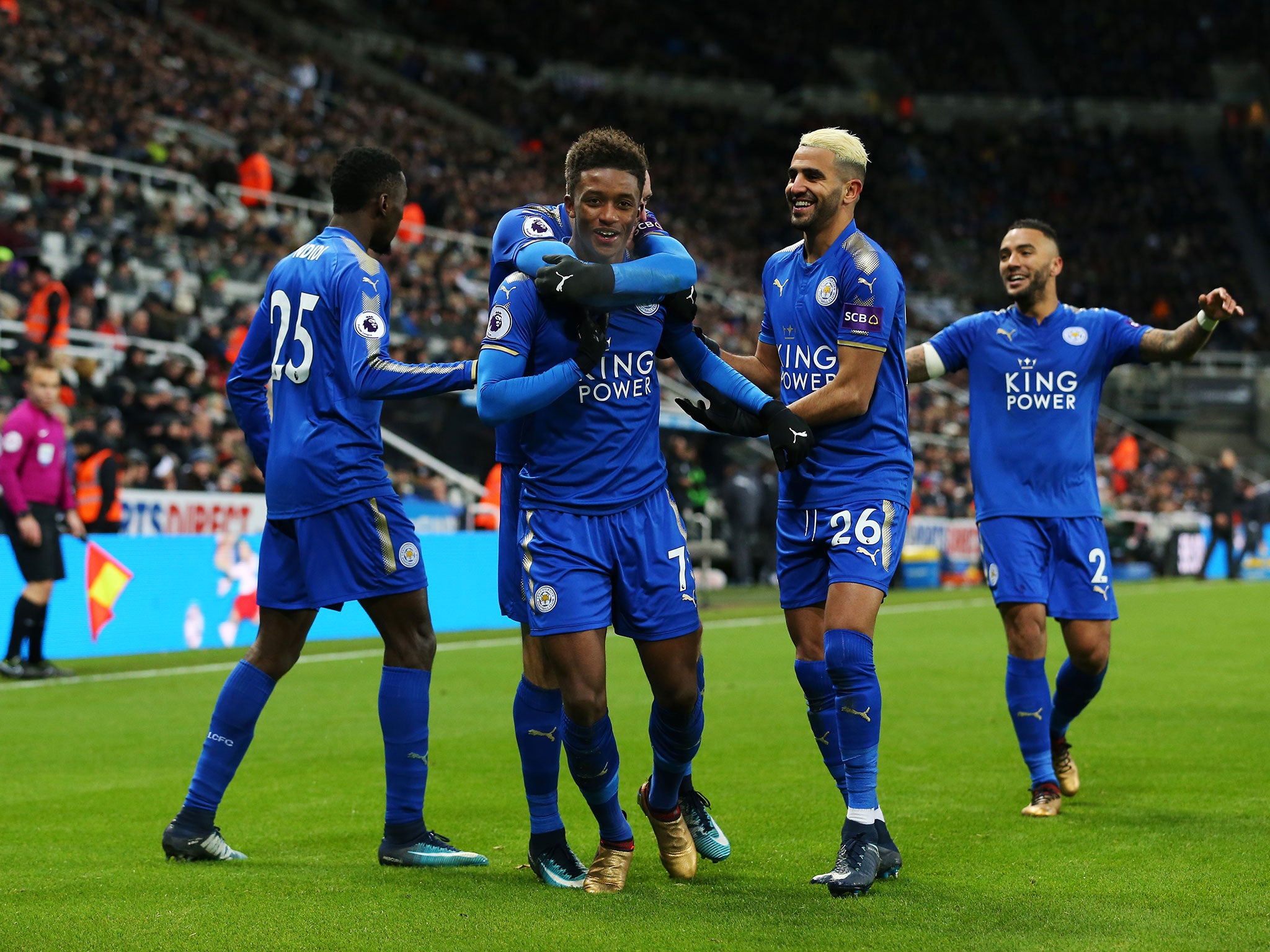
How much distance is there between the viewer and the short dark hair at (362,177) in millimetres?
5246

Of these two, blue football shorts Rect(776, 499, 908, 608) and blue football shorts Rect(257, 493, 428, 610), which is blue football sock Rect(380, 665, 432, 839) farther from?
blue football shorts Rect(776, 499, 908, 608)

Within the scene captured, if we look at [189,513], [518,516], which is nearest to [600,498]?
[518,516]

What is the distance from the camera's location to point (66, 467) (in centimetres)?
1097

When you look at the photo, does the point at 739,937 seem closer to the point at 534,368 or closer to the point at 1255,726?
the point at 534,368

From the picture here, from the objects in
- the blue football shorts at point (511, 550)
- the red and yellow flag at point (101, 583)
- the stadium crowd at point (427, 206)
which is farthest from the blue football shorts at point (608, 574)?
the stadium crowd at point (427, 206)

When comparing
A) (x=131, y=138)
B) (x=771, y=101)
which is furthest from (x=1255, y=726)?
(x=771, y=101)

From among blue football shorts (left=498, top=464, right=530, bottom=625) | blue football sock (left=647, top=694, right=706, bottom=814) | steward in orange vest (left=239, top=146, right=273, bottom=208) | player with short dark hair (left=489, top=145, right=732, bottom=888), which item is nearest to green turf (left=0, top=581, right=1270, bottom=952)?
player with short dark hair (left=489, top=145, right=732, bottom=888)

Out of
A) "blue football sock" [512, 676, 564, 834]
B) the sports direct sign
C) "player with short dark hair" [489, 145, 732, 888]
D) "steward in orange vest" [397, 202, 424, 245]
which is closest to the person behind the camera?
"player with short dark hair" [489, 145, 732, 888]

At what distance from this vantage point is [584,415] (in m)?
4.70

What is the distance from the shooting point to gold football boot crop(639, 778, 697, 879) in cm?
482

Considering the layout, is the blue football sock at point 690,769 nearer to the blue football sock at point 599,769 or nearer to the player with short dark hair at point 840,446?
the blue football sock at point 599,769

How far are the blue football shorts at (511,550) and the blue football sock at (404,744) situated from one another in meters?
0.41

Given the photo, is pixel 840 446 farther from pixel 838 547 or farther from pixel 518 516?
pixel 518 516

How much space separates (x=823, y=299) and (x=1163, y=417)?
36603 mm
